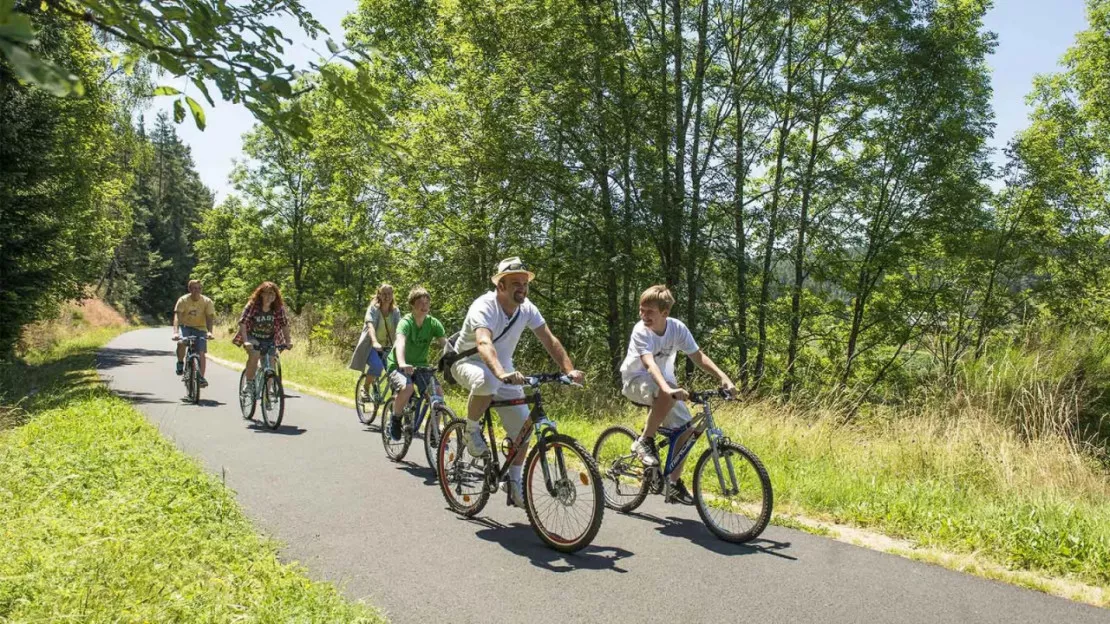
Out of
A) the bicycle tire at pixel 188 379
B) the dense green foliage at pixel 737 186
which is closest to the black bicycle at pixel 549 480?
the dense green foliage at pixel 737 186

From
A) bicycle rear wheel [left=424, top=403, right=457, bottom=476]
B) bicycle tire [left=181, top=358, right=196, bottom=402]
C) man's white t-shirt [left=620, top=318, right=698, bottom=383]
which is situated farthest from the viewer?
bicycle tire [left=181, top=358, right=196, bottom=402]

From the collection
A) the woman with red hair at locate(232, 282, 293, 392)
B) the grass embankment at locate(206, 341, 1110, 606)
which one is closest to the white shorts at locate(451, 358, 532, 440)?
the grass embankment at locate(206, 341, 1110, 606)

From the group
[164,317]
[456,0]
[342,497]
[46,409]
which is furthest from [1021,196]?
[164,317]

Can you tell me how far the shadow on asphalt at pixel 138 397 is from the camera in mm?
12600

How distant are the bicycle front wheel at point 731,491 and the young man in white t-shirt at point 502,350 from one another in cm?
136

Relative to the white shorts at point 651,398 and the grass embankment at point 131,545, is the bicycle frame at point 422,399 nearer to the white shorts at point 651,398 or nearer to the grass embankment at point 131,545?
the grass embankment at point 131,545

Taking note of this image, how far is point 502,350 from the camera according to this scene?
6.00 m

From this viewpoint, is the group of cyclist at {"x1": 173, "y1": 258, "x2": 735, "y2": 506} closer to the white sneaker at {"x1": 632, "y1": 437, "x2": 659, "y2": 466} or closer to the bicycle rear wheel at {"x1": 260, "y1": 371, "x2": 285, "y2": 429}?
the white sneaker at {"x1": 632, "y1": 437, "x2": 659, "y2": 466}

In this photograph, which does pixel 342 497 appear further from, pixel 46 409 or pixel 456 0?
pixel 456 0

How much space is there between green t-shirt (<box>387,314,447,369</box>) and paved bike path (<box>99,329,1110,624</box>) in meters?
1.38

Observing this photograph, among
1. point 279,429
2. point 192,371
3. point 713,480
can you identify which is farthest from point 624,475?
point 192,371

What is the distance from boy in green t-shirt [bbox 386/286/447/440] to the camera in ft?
27.0

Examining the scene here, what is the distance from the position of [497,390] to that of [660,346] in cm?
143

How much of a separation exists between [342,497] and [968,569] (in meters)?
4.89
